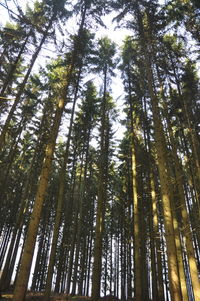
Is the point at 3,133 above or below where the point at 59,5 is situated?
below

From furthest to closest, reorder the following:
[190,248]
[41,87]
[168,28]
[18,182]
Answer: [18,182] → [41,87] → [168,28] → [190,248]

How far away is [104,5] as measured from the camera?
35.5 feet

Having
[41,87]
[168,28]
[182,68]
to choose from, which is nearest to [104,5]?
[168,28]

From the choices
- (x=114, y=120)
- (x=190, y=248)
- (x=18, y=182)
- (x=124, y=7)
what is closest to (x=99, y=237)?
(x=190, y=248)

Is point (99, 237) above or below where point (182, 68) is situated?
below

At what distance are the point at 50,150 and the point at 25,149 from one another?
11673 millimetres

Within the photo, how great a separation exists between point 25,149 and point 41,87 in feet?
18.1

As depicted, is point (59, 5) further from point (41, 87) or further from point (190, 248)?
point (190, 248)

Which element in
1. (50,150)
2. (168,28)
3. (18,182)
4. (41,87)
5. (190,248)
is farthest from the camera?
(18,182)

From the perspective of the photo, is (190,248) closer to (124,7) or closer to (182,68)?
(182,68)

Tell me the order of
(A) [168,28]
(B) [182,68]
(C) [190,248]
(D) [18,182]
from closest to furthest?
(C) [190,248]
(A) [168,28]
(B) [182,68]
(D) [18,182]

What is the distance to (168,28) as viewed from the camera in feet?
33.3

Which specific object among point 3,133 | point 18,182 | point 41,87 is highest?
point 41,87

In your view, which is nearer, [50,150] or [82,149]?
[50,150]
